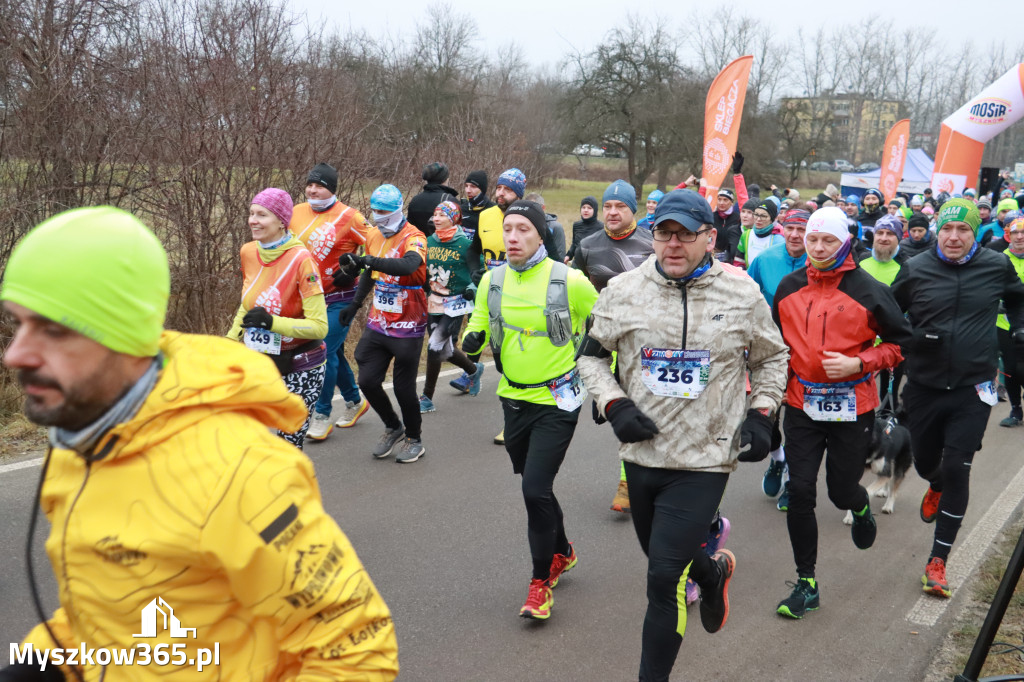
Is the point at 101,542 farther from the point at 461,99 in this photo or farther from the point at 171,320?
the point at 461,99

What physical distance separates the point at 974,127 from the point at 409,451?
19.6 m

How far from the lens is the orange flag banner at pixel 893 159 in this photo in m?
22.9

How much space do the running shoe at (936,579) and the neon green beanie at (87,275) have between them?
4.74 metres

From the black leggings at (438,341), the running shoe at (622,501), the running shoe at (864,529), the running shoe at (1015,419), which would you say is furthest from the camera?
the running shoe at (1015,419)

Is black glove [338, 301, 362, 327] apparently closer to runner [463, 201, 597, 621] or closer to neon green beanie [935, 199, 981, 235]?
runner [463, 201, 597, 621]

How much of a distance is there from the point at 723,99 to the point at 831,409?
10.0 m

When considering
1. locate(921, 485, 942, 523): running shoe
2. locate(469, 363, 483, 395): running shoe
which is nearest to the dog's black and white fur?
locate(921, 485, 942, 523): running shoe

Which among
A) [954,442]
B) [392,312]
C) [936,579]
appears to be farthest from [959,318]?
[392,312]

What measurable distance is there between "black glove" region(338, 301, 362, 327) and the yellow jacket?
5048mm

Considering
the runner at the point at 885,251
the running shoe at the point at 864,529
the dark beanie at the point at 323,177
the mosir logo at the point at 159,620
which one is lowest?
the running shoe at the point at 864,529

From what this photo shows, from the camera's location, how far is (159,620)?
164 centimetres

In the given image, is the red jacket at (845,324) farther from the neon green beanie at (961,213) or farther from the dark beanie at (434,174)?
the dark beanie at (434,174)

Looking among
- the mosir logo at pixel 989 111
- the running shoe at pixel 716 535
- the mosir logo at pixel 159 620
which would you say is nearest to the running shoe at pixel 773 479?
the running shoe at pixel 716 535

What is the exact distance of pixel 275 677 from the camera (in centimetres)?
170
